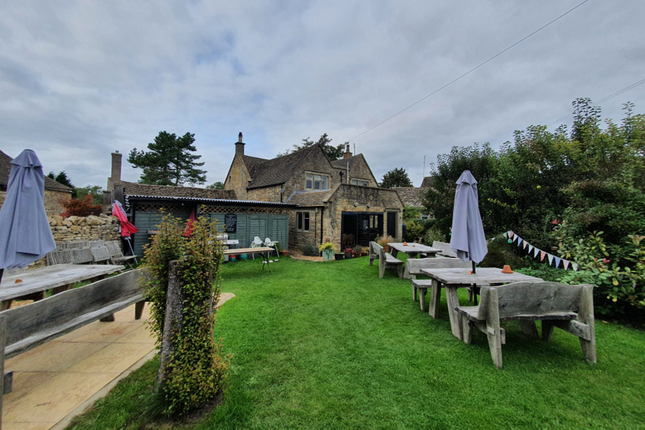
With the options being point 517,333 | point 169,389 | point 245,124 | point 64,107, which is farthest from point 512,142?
point 64,107

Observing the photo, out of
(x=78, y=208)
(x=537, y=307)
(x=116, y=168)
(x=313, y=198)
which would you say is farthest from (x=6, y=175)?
(x=537, y=307)

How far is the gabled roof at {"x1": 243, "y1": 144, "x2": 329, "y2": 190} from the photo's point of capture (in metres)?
17.9

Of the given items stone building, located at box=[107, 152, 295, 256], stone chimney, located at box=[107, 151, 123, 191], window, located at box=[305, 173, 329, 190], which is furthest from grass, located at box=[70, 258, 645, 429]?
stone chimney, located at box=[107, 151, 123, 191]

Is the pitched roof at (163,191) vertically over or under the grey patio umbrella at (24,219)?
over

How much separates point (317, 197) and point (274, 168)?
7.54 m

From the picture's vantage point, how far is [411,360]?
10.7 ft

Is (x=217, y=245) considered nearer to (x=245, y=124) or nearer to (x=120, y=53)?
(x=120, y=53)

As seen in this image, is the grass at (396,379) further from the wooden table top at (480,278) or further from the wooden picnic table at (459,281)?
the wooden table top at (480,278)

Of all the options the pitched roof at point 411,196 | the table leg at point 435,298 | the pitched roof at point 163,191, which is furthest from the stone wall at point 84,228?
the pitched roof at point 411,196

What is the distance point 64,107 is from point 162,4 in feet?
52.4

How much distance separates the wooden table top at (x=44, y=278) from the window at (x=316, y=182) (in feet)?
47.4

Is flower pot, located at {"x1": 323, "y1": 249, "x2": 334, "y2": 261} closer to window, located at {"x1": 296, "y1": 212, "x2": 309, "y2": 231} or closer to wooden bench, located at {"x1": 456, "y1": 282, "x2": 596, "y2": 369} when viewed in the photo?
window, located at {"x1": 296, "y1": 212, "x2": 309, "y2": 231}

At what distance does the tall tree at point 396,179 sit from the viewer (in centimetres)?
4482

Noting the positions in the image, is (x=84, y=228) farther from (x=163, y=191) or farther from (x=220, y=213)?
(x=163, y=191)
